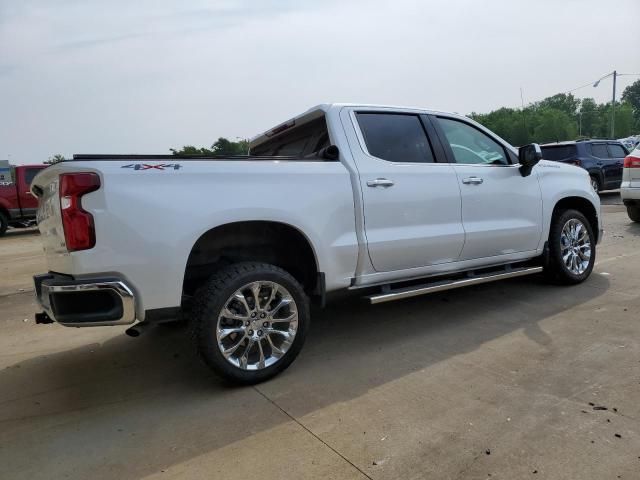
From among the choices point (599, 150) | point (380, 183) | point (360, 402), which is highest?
point (599, 150)

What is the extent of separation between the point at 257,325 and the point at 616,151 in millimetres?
14795

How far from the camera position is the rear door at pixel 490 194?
4355mm

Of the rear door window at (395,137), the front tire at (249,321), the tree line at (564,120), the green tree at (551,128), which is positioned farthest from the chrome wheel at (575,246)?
the green tree at (551,128)

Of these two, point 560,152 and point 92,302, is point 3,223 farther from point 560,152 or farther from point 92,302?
point 560,152

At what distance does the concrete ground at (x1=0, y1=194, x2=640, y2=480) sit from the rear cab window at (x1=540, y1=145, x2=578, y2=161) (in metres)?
9.72

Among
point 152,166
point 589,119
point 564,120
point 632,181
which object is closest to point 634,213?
point 632,181

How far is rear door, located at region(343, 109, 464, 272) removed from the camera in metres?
3.75

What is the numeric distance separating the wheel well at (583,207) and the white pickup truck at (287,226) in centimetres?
29

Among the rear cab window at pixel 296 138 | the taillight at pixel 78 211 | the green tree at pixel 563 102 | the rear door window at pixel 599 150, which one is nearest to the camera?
the taillight at pixel 78 211

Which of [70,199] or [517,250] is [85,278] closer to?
[70,199]

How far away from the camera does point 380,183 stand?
3.75 meters

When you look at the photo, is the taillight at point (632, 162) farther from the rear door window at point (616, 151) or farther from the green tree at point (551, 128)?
the green tree at point (551, 128)

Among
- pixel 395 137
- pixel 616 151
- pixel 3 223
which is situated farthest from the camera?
pixel 616 151

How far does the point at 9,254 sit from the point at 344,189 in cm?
940
